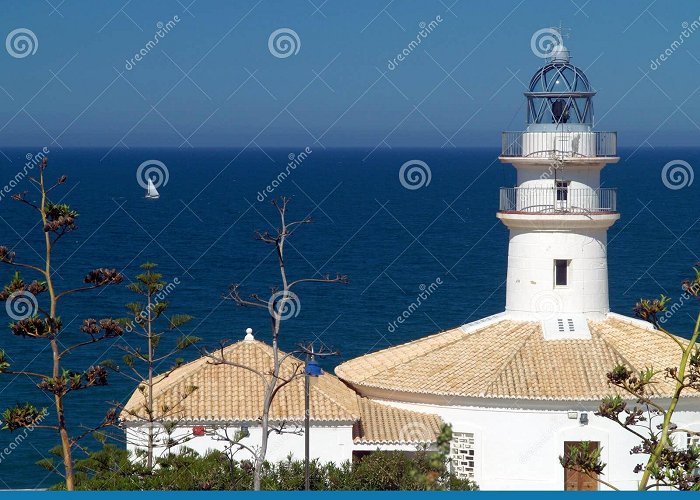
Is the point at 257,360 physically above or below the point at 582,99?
below

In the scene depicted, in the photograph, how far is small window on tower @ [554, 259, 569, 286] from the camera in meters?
31.5

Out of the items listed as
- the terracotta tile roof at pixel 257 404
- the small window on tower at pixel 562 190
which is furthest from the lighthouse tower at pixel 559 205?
the terracotta tile roof at pixel 257 404

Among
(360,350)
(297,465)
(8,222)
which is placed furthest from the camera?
(8,222)

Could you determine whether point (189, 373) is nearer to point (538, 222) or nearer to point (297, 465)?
point (297, 465)

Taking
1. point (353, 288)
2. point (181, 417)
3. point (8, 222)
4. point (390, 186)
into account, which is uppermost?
point (390, 186)

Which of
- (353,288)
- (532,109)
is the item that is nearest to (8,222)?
(353,288)

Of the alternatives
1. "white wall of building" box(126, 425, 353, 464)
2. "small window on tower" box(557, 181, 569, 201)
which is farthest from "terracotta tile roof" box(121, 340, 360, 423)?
"small window on tower" box(557, 181, 569, 201)

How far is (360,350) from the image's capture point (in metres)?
52.7

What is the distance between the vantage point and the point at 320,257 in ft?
298

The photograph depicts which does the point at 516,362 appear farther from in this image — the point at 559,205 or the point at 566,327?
the point at 559,205

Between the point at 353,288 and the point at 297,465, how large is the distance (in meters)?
49.5

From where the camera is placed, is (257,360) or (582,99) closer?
(257,360)

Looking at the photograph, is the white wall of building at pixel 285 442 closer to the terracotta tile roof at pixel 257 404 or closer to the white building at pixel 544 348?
the terracotta tile roof at pixel 257 404

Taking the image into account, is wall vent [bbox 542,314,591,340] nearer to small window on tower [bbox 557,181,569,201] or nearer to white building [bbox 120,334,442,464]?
small window on tower [bbox 557,181,569,201]
